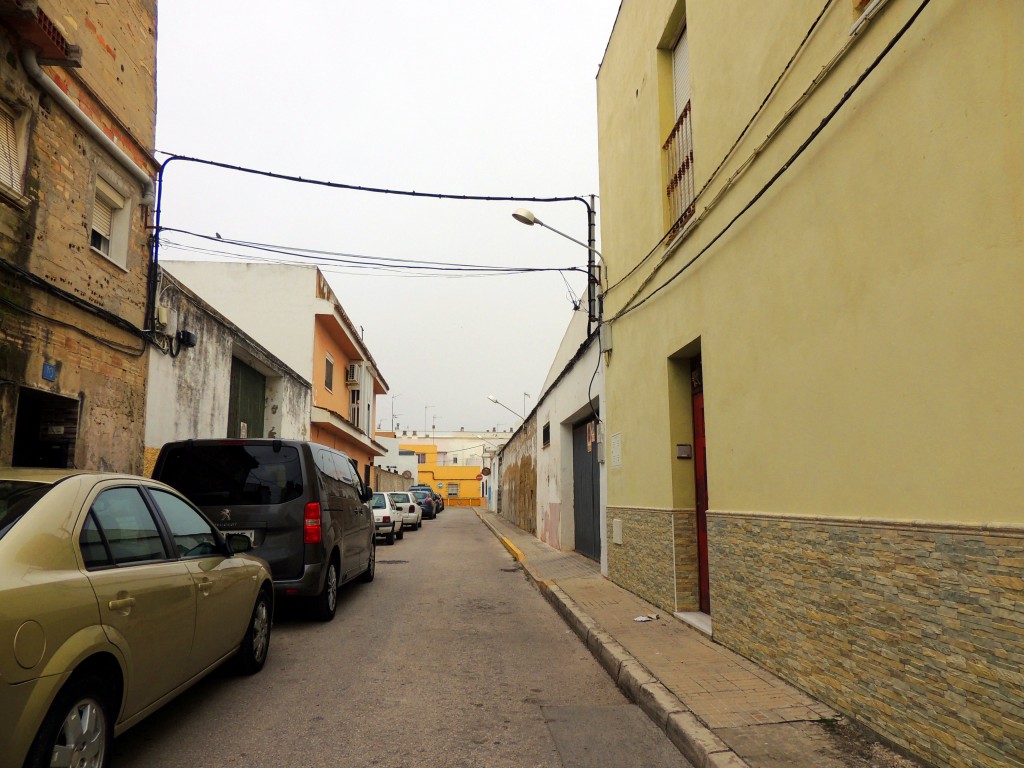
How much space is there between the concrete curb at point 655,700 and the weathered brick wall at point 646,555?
3.02 ft

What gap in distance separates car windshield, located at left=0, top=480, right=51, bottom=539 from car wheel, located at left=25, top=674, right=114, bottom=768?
0.73 meters

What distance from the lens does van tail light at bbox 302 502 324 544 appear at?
7.39 metres

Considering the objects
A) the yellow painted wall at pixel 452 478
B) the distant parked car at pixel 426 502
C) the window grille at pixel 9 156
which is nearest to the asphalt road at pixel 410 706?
the window grille at pixel 9 156

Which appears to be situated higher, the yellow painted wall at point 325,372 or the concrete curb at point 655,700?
the yellow painted wall at point 325,372

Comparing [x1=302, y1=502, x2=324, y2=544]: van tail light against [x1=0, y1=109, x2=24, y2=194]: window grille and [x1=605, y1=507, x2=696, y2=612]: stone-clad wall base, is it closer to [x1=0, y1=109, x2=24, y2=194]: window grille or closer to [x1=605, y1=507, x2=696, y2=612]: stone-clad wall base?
[x1=605, y1=507, x2=696, y2=612]: stone-clad wall base

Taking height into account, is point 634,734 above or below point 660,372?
below

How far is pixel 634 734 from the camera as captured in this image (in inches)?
173

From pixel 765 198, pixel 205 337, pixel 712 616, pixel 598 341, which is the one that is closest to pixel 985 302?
pixel 765 198

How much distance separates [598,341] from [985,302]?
8.43 meters

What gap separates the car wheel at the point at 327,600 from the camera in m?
7.71

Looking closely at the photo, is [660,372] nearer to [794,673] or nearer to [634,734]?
[794,673]

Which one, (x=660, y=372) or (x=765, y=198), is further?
(x=660, y=372)

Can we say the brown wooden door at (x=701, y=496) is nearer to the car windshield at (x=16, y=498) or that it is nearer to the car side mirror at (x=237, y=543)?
the car side mirror at (x=237, y=543)

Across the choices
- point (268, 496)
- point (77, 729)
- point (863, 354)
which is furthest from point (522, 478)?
point (77, 729)
